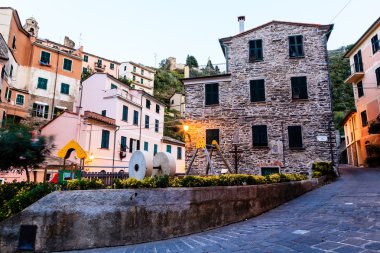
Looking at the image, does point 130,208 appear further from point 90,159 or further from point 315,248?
point 90,159

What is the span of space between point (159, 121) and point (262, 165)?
2156 centimetres

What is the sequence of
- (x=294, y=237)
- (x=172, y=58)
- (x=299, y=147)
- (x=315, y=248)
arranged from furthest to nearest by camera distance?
(x=172, y=58), (x=299, y=147), (x=294, y=237), (x=315, y=248)

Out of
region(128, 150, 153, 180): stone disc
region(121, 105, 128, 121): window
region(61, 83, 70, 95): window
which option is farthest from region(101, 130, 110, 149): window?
region(128, 150, 153, 180): stone disc

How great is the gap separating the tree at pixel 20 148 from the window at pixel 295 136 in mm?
15542

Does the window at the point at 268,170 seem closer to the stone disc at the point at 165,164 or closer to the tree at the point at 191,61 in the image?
the stone disc at the point at 165,164

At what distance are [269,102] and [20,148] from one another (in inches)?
632

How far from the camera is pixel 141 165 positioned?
934 cm

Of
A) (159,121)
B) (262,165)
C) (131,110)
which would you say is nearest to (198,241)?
(262,165)

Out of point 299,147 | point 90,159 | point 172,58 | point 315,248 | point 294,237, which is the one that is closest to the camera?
point 315,248

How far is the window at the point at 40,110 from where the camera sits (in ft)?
103

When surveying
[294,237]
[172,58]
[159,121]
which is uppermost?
Result: [172,58]

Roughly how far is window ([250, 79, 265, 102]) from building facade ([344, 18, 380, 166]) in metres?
13.3

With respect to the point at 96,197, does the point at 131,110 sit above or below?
above

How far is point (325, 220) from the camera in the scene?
6695 mm
